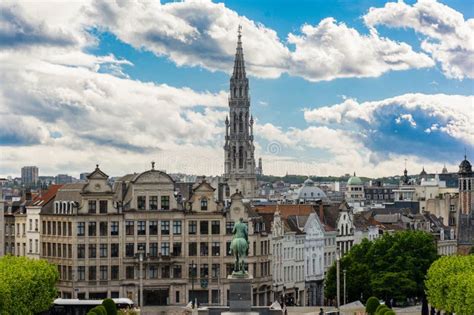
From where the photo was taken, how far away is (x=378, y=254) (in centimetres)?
14062

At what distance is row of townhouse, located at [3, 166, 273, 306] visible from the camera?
468 ft

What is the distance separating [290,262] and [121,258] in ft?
81.2

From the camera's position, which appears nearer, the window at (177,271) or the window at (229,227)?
the window at (177,271)

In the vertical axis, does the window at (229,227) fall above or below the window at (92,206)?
below

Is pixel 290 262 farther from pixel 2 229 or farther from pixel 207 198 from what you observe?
pixel 2 229

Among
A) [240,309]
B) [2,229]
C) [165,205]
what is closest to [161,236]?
[165,205]

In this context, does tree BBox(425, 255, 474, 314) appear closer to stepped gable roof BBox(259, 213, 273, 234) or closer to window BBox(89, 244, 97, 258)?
stepped gable roof BBox(259, 213, 273, 234)

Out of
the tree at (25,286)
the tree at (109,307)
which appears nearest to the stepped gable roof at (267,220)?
the tree at (25,286)

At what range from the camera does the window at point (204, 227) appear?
14626cm

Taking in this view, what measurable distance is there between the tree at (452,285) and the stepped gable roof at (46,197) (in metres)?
48.0

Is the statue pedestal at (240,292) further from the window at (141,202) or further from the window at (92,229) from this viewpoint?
the window at (141,202)

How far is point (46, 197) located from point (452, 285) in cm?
5699

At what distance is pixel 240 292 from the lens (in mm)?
100688

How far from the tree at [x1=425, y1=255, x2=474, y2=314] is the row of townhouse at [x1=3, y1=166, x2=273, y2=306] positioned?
3311 cm
